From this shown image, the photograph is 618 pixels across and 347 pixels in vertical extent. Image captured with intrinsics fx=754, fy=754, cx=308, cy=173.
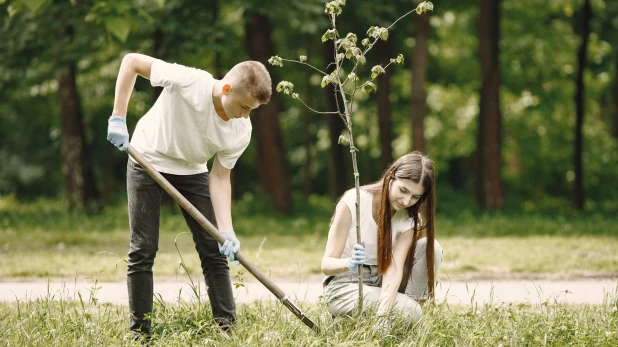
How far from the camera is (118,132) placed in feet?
12.6

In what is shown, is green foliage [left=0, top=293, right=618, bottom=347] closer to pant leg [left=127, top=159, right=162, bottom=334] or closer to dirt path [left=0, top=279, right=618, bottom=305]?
pant leg [left=127, top=159, right=162, bottom=334]

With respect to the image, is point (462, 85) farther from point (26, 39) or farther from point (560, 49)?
point (26, 39)

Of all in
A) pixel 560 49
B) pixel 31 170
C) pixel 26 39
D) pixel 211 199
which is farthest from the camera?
pixel 31 170

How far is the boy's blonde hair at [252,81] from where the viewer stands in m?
3.71

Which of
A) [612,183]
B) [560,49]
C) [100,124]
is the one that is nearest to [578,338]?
[560,49]

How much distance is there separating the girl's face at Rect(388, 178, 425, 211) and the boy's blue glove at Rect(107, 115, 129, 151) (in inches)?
55.1

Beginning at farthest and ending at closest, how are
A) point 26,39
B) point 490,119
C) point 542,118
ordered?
point 542,118 → point 490,119 → point 26,39

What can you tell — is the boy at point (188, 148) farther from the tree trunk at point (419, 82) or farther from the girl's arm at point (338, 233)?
the tree trunk at point (419, 82)

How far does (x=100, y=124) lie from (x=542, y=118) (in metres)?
11.4

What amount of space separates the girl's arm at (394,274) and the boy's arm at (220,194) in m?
0.90

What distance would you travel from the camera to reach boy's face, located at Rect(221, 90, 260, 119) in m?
3.75

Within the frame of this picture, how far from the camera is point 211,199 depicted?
13.8ft

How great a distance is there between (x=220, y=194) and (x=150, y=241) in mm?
468

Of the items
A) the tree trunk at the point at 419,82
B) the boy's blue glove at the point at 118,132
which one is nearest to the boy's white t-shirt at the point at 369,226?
the boy's blue glove at the point at 118,132
